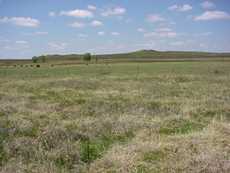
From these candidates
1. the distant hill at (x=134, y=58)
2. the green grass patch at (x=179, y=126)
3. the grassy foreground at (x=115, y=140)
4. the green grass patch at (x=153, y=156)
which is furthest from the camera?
the distant hill at (x=134, y=58)

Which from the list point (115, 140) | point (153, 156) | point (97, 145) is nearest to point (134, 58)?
point (115, 140)

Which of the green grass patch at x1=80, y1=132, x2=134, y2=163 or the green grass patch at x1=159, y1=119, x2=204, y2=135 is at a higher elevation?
the green grass patch at x1=159, y1=119, x2=204, y2=135

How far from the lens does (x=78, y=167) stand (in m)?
4.82

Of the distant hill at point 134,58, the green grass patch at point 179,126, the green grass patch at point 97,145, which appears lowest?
the green grass patch at point 97,145

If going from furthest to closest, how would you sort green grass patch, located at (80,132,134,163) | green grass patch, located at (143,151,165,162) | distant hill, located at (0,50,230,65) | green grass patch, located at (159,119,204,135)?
distant hill, located at (0,50,230,65), green grass patch, located at (159,119,204,135), green grass patch, located at (80,132,134,163), green grass patch, located at (143,151,165,162)

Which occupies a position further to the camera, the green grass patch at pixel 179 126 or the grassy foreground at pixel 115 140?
the green grass patch at pixel 179 126

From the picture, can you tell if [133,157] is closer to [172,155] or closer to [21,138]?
[172,155]

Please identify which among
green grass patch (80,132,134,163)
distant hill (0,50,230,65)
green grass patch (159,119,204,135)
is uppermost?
distant hill (0,50,230,65)

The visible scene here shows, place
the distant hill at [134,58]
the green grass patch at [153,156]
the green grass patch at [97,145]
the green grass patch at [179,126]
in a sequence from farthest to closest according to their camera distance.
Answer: the distant hill at [134,58], the green grass patch at [179,126], the green grass patch at [97,145], the green grass patch at [153,156]

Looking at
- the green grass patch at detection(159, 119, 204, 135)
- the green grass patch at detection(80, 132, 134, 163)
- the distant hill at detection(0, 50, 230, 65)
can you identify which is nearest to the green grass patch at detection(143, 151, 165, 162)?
the green grass patch at detection(80, 132, 134, 163)

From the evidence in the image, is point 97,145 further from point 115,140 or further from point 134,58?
point 134,58

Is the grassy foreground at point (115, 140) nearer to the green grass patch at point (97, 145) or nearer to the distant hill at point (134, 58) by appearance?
the green grass patch at point (97, 145)

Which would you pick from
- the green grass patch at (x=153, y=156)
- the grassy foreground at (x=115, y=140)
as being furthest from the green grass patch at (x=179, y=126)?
the green grass patch at (x=153, y=156)

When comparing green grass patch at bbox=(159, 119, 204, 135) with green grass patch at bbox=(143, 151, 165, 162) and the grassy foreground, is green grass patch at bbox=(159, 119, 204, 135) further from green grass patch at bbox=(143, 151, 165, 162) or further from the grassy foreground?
green grass patch at bbox=(143, 151, 165, 162)
